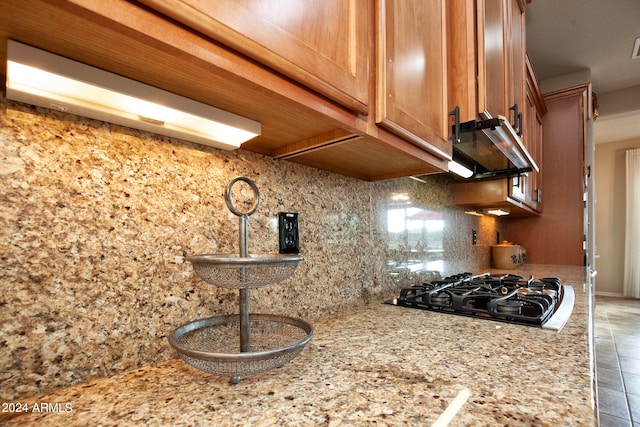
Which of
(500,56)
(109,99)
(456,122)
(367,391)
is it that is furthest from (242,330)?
(500,56)

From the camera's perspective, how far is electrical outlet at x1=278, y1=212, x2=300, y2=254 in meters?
0.85

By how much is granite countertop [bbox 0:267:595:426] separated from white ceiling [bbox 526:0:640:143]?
98.6 inches

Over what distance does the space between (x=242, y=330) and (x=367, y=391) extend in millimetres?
263

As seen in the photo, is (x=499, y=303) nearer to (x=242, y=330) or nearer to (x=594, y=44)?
(x=242, y=330)

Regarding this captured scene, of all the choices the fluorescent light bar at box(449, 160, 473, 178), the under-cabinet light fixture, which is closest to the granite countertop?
the under-cabinet light fixture

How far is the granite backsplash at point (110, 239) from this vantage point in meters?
0.47

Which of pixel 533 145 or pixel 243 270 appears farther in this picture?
pixel 533 145

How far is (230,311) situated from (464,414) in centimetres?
51

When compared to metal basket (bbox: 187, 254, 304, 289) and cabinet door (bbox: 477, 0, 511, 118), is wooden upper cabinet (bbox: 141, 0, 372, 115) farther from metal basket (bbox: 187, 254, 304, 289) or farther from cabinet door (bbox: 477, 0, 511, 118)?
cabinet door (bbox: 477, 0, 511, 118)

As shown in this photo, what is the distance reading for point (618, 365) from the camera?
2.44m

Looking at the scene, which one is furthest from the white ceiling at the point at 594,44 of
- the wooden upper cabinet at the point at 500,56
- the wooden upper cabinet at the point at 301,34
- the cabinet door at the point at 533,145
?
the wooden upper cabinet at the point at 301,34

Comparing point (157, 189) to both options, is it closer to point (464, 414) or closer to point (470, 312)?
point (464, 414)

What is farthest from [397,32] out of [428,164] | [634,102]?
[634,102]

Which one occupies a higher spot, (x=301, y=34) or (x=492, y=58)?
(x=492, y=58)
